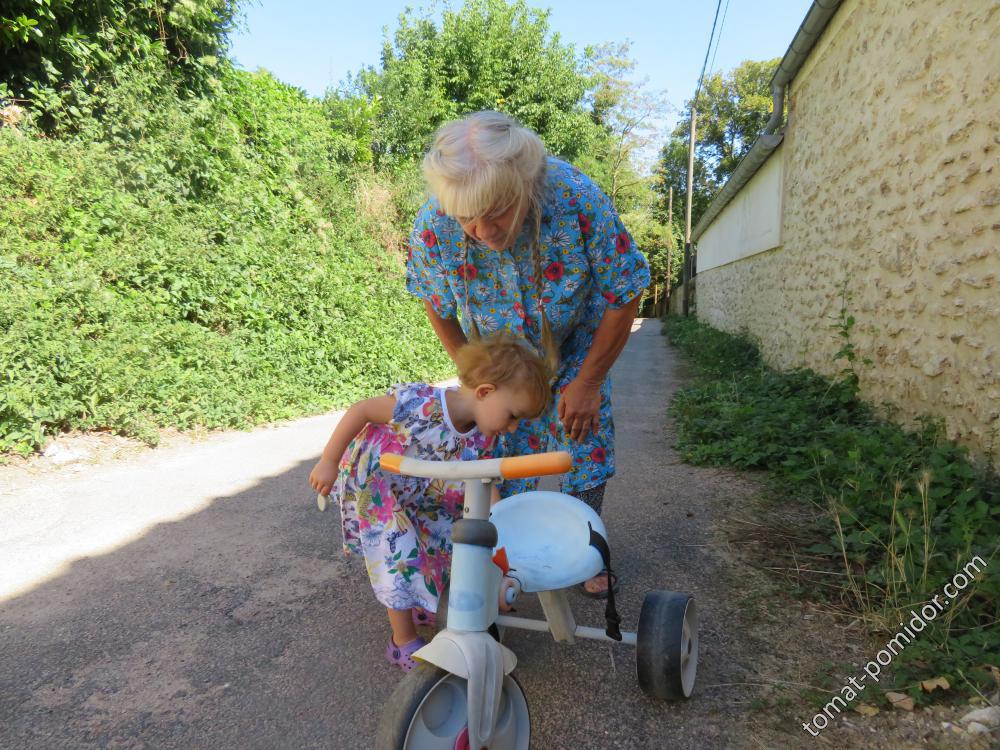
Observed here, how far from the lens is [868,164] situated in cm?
497

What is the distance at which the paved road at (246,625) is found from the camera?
190 cm

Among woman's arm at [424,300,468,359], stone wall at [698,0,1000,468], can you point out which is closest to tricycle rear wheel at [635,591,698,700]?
woman's arm at [424,300,468,359]

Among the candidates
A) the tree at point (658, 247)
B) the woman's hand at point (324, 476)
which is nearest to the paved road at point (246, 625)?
the woman's hand at point (324, 476)

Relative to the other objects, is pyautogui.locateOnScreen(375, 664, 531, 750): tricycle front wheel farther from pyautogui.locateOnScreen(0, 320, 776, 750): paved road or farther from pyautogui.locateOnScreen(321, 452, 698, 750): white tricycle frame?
pyautogui.locateOnScreen(0, 320, 776, 750): paved road

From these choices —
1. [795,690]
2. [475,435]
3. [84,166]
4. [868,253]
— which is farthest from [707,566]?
[84,166]

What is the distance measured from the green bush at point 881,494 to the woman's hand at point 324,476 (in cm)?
186

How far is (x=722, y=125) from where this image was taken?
38750mm

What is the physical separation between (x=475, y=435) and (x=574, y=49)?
21.3m

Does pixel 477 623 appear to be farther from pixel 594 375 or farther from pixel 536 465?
pixel 594 375

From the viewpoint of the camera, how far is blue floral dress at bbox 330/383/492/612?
2.10 metres

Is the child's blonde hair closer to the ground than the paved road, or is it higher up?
higher up

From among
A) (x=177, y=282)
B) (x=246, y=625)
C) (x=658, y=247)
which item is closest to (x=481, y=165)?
(x=246, y=625)

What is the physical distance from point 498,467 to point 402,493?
929mm

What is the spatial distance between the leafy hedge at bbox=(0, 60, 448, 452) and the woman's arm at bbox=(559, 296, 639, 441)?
425cm
